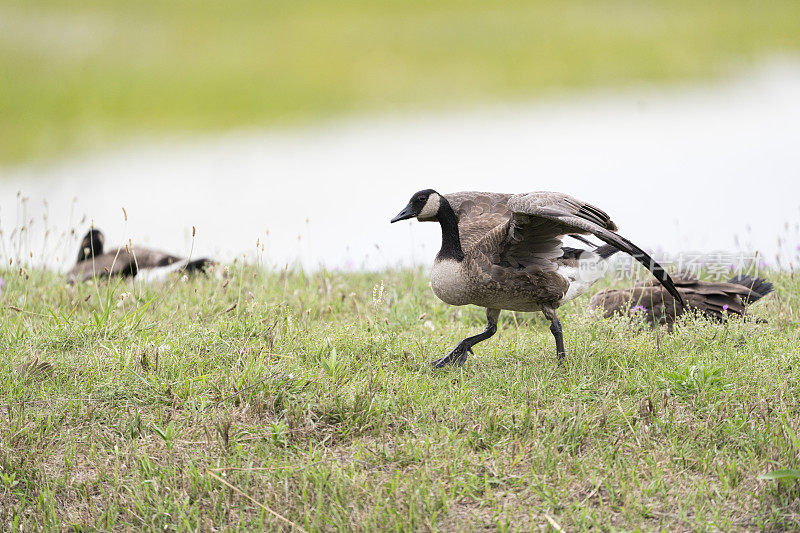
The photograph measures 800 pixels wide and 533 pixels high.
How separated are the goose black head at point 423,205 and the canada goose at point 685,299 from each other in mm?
1629

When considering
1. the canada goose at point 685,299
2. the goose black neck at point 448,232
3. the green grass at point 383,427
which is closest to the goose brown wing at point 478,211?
the goose black neck at point 448,232

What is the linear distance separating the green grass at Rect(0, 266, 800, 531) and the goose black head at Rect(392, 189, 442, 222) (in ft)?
3.12

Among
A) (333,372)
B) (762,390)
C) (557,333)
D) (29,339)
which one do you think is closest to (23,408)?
(29,339)

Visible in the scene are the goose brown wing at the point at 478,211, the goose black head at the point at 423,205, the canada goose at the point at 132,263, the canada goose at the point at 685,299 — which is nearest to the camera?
the goose black head at the point at 423,205

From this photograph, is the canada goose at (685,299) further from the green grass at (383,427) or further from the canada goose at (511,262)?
the canada goose at (511,262)

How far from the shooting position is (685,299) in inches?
234

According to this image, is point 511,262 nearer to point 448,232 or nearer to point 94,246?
point 448,232

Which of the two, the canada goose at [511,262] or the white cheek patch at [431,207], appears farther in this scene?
the white cheek patch at [431,207]

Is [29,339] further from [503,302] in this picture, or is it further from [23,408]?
[503,302]

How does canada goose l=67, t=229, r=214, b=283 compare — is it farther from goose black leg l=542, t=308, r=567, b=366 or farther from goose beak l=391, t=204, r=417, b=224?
goose black leg l=542, t=308, r=567, b=366

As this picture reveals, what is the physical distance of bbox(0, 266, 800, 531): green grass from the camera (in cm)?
338

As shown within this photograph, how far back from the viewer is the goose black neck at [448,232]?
16.8 ft

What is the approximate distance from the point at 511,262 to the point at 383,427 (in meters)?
1.58

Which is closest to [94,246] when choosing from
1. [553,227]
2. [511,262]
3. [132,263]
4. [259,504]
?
[132,263]
